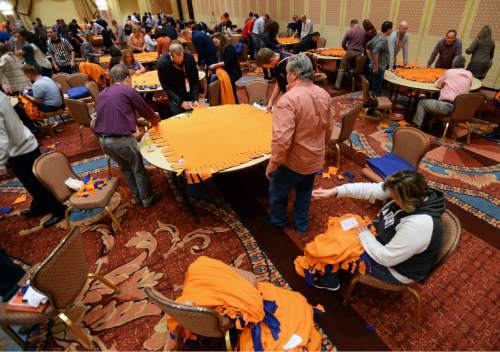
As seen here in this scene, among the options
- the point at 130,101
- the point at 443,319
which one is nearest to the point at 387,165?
the point at 443,319

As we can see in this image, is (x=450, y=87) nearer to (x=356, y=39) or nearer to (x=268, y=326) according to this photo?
(x=356, y=39)

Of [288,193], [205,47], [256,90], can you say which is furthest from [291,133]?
[205,47]

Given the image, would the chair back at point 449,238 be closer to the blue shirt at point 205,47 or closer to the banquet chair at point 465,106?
the banquet chair at point 465,106

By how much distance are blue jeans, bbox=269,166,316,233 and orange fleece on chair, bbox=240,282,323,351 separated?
0.95m

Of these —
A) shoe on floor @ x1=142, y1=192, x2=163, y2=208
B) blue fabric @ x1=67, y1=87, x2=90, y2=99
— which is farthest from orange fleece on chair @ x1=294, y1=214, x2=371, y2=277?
blue fabric @ x1=67, y1=87, x2=90, y2=99

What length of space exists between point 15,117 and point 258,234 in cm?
273

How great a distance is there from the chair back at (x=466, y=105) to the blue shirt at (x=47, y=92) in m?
6.81

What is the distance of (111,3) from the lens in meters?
18.5

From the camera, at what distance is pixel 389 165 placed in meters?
2.93

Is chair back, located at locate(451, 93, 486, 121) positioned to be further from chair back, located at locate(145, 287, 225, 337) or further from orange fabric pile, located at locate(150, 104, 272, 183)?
chair back, located at locate(145, 287, 225, 337)

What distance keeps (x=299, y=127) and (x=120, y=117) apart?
1903 mm

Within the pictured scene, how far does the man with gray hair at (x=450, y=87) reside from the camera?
424cm

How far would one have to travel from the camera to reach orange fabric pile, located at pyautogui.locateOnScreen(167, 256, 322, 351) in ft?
5.54

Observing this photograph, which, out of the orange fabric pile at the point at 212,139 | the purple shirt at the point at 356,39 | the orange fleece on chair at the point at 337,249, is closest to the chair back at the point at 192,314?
the orange fleece on chair at the point at 337,249
